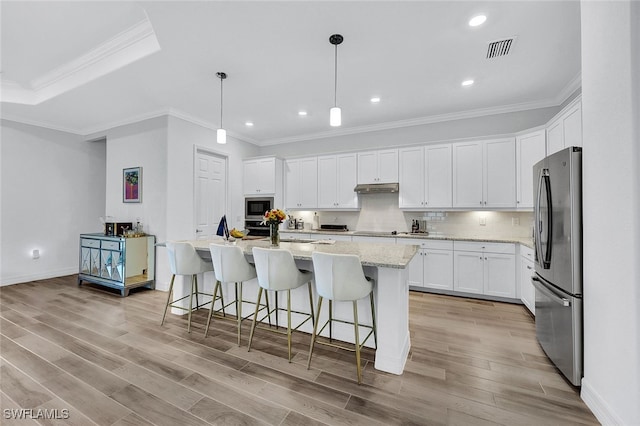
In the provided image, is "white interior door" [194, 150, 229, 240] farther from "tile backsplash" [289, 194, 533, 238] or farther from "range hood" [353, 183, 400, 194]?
"range hood" [353, 183, 400, 194]

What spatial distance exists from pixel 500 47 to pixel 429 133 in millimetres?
2106

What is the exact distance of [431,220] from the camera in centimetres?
482

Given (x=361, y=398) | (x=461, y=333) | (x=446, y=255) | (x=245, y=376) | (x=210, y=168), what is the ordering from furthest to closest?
1. (x=210, y=168)
2. (x=446, y=255)
3. (x=461, y=333)
4. (x=245, y=376)
5. (x=361, y=398)

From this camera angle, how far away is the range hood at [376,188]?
4723mm

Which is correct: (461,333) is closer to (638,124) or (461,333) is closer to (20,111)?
(638,124)

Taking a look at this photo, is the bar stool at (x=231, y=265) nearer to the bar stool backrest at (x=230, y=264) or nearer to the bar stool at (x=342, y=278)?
the bar stool backrest at (x=230, y=264)

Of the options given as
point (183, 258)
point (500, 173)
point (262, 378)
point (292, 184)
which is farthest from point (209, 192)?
point (500, 173)

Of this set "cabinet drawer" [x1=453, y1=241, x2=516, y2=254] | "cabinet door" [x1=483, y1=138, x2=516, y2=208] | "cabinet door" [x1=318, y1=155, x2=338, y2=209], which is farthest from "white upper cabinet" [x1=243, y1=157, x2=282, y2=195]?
"cabinet door" [x1=483, y1=138, x2=516, y2=208]

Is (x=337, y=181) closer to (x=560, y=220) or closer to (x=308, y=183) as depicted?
(x=308, y=183)

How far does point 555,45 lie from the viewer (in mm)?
2697

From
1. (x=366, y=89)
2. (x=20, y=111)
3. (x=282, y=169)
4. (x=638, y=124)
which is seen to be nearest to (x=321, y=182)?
(x=282, y=169)

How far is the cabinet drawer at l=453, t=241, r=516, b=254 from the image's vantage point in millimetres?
3874

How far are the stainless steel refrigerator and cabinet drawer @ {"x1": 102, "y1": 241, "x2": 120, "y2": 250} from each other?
551 centimetres

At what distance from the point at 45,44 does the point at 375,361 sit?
4788 millimetres
